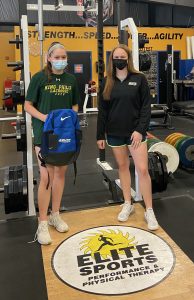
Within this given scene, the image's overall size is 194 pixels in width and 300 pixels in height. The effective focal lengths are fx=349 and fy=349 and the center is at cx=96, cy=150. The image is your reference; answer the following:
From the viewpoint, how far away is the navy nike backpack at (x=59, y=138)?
2.62 metres

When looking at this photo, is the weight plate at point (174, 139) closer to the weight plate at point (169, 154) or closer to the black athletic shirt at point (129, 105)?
the weight plate at point (169, 154)

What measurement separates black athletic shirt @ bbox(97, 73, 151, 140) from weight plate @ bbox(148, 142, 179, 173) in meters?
1.59

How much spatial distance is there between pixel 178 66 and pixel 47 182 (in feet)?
34.0

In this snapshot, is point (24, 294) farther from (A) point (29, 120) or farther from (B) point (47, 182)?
(A) point (29, 120)

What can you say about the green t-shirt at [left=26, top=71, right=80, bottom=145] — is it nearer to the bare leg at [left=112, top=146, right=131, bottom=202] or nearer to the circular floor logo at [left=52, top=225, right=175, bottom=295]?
the bare leg at [left=112, top=146, right=131, bottom=202]

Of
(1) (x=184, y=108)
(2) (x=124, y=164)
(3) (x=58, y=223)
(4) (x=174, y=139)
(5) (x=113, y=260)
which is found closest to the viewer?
(5) (x=113, y=260)

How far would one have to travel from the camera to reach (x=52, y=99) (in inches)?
106

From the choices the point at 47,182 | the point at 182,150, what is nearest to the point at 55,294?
the point at 47,182

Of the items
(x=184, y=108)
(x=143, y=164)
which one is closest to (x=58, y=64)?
(x=143, y=164)

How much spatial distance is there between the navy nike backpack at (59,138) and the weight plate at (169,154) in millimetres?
2022

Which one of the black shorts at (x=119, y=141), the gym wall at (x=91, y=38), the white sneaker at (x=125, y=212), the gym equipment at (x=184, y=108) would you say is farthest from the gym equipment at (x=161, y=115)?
the black shorts at (x=119, y=141)

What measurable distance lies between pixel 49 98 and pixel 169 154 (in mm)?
2311

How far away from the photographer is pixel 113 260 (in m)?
2.58

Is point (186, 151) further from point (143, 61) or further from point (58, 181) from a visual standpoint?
point (58, 181)
